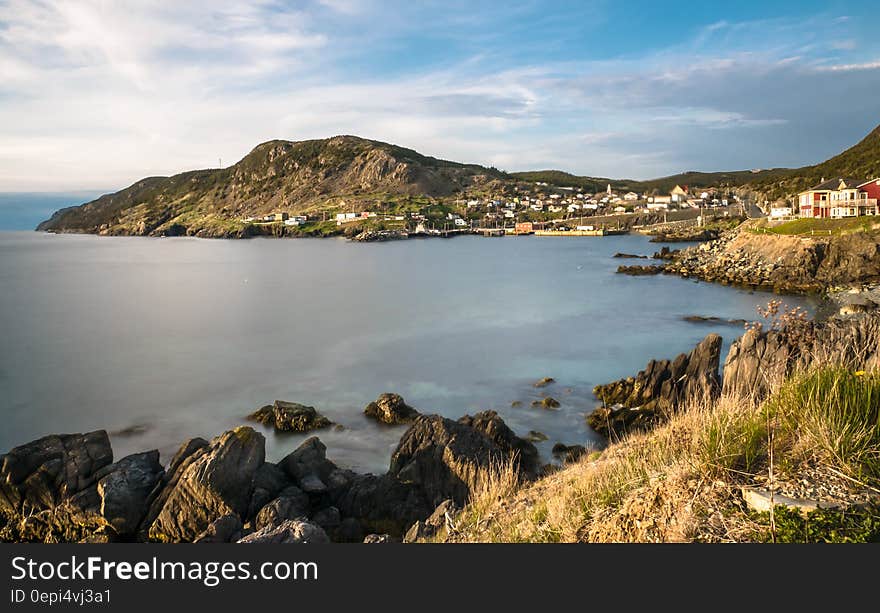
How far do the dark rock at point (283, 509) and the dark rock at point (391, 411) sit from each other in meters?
6.78

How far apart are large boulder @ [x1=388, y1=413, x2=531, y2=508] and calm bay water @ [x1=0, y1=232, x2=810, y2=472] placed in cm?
266

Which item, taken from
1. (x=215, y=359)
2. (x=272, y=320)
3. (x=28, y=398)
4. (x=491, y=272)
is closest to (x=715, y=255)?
(x=491, y=272)

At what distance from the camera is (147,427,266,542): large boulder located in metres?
10.1

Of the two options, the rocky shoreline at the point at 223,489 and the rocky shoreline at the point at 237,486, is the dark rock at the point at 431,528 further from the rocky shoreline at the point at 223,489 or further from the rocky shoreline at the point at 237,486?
the rocky shoreline at the point at 223,489

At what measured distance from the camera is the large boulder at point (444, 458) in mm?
11312

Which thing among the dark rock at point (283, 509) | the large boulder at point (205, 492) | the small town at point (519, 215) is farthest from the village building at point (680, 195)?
the large boulder at point (205, 492)

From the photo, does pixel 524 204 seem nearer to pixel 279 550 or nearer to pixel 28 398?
pixel 28 398

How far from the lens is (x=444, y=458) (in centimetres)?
1188

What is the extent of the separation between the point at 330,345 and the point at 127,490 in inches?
755

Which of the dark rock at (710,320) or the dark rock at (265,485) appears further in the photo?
the dark rock at (710,320)

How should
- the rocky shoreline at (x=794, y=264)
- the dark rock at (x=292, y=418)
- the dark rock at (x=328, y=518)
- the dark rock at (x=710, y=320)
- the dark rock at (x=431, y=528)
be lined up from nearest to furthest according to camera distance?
the dark rock at (x=431, y=528) → the dark rock at (x=328, y=518) → the dark rock at (x=292, y=418) → the dark rock at (x=710, y=320) → the rocky shoreline at (x=794, y=264)

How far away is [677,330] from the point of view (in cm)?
3095

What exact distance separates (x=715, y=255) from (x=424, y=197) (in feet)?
429

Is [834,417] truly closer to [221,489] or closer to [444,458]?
[444,458]
